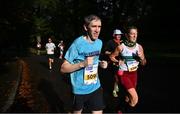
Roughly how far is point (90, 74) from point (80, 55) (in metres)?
0.29

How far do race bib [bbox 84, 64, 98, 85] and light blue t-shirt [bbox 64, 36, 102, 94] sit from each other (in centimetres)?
3

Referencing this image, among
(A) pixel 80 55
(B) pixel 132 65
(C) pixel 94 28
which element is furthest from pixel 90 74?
(B) pixel 132 65

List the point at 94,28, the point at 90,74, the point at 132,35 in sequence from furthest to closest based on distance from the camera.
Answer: the point at 132,35, the point at 90,74, the point at 94,28

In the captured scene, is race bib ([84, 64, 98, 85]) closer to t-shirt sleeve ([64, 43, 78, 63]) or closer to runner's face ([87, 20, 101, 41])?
t-shirt sleeve ([64, 43, 78, 63])

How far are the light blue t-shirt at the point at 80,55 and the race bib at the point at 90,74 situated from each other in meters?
0.03

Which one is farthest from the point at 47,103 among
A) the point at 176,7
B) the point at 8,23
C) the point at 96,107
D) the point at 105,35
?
the point at 105,35

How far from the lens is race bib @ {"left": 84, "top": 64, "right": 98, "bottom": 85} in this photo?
20.1 feet

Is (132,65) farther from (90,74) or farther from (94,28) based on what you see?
(94,28)

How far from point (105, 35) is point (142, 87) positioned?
4429 centimetres

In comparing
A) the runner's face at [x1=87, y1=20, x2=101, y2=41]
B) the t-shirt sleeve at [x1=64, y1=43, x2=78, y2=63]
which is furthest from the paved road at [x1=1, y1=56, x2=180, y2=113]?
the runner's face at [x1=87, y1=20, x2=101, y2=41]

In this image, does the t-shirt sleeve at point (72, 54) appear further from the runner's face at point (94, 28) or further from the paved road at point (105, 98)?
the paved road at point (105, 98)

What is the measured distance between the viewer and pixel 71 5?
76.1 meters

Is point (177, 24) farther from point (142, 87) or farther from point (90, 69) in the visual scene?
point (90, 69)

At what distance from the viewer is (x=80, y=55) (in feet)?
20.0
